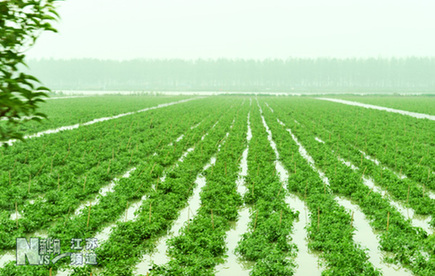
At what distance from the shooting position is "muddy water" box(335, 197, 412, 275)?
18.3 ft

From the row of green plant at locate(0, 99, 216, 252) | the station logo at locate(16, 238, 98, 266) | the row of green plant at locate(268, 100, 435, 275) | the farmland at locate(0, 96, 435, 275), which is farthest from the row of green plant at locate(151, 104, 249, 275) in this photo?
the row of green plant at locate(268, 100, 435, 275)

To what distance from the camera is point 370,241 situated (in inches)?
262

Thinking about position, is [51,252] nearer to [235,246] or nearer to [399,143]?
[235,246]

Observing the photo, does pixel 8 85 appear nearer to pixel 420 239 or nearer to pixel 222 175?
pixel 420 239

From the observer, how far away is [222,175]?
1062 centimetres

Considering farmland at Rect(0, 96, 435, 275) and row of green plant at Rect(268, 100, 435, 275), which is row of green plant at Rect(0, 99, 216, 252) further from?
row of green plant at Rect(268, 100, 435, 275)

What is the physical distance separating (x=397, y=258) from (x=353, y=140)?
1221 centimetres

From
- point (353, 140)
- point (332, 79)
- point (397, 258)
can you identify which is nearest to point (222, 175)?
point (397, 258)

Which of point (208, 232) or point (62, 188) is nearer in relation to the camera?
point (208, 232)

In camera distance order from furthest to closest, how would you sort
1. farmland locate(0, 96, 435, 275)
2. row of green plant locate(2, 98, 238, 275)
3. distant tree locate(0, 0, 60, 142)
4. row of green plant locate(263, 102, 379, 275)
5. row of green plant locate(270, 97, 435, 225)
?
row of green plant locate(270, 97, 435, 225)
row of green plant locate(2, 98, 238, 275)
farmland locate(0, 96, 435, 275)
row of green plant locate(263, 102, 379, 275)
distant tree locate(0, 0, 60, 142)

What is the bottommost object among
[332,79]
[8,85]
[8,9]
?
[8,85]

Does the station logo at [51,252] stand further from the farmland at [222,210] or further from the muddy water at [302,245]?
the muddy water at [302,245]

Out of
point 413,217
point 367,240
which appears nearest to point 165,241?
point 367,240

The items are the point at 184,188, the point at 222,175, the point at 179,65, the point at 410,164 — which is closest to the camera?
the point at 184,188
